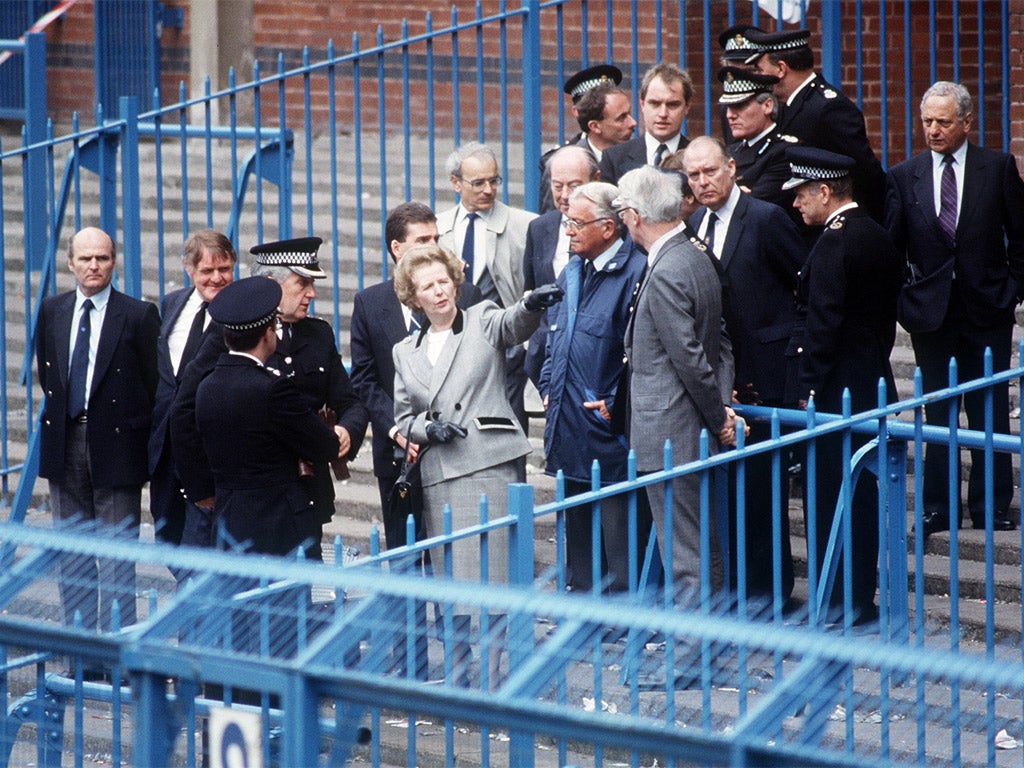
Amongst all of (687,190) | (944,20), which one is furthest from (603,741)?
(944,20)

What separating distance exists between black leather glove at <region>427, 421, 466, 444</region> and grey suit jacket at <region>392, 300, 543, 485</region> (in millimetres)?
34

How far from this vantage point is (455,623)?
15.4 feet

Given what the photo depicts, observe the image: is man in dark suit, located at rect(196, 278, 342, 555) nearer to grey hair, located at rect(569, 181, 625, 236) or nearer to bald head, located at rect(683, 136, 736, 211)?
grey hair, located at rect(569, 181, 625, 236)

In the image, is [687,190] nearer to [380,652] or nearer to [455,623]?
[455,623]

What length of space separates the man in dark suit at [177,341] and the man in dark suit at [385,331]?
1.83ft

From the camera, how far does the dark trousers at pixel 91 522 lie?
3891 millimetres

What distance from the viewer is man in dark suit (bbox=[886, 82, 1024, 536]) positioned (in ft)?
23.0

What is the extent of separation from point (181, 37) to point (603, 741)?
11.8m

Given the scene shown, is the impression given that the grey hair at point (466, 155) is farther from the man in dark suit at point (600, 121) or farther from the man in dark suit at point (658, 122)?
the man in dark suit at point (658, 122)

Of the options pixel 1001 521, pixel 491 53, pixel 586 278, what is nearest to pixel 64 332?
pixel 586 278

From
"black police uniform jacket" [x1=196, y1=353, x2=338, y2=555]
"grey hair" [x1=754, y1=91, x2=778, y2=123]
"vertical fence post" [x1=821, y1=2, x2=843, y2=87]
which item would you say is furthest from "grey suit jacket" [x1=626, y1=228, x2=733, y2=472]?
"vertical fence post" [x1=821, y1=2, x2=843, y2=87]

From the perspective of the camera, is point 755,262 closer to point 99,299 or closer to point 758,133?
point 758,133

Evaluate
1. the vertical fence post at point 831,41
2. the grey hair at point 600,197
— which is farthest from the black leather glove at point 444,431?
the vertical fence post at point 831,41

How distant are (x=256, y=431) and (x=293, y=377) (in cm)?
57
